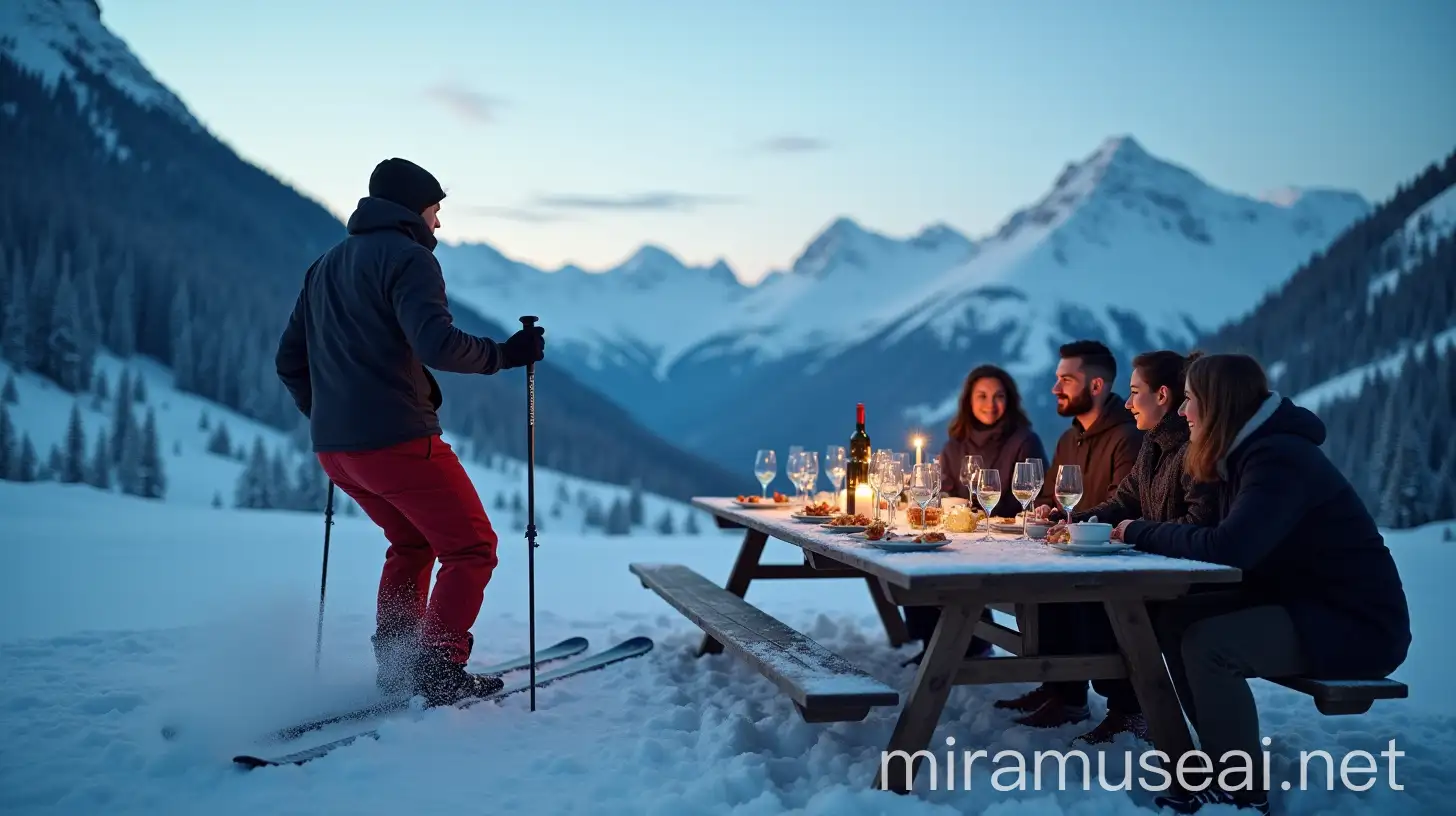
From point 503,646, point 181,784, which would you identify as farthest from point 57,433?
point 181,784

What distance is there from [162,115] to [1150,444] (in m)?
79.8

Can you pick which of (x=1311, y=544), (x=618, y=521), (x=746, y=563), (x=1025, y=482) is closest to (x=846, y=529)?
(x=1025, y=482)

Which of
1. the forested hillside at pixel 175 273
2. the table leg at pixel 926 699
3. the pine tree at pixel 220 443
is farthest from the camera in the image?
the forested hillside at pixel 175 273

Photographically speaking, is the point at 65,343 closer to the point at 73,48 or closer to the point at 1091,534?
the point at 1091,534

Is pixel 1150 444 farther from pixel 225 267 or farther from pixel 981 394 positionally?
pixel 225 267

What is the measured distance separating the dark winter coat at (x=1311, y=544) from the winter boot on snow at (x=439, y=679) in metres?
3.09

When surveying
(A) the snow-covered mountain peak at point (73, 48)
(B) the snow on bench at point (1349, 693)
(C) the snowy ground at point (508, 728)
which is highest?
(A) the snow-covered mountain peak at point (73, 48)

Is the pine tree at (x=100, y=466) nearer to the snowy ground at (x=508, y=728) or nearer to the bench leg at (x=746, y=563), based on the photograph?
the snowy ground at (x=508, y=728)

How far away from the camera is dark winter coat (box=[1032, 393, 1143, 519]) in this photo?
513 centimetres

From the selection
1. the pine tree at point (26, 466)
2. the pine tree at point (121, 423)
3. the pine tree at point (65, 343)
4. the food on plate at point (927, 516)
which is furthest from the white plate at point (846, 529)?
the pine tree at point (65, 343)

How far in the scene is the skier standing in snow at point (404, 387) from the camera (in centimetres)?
452

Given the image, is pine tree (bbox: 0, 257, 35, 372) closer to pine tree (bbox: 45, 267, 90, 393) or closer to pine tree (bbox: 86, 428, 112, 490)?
pine tree (bbox: 45, 267, 90, 393)

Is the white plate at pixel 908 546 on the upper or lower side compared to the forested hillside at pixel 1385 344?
lower

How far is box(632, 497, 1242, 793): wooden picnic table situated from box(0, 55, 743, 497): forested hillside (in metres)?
7.74
